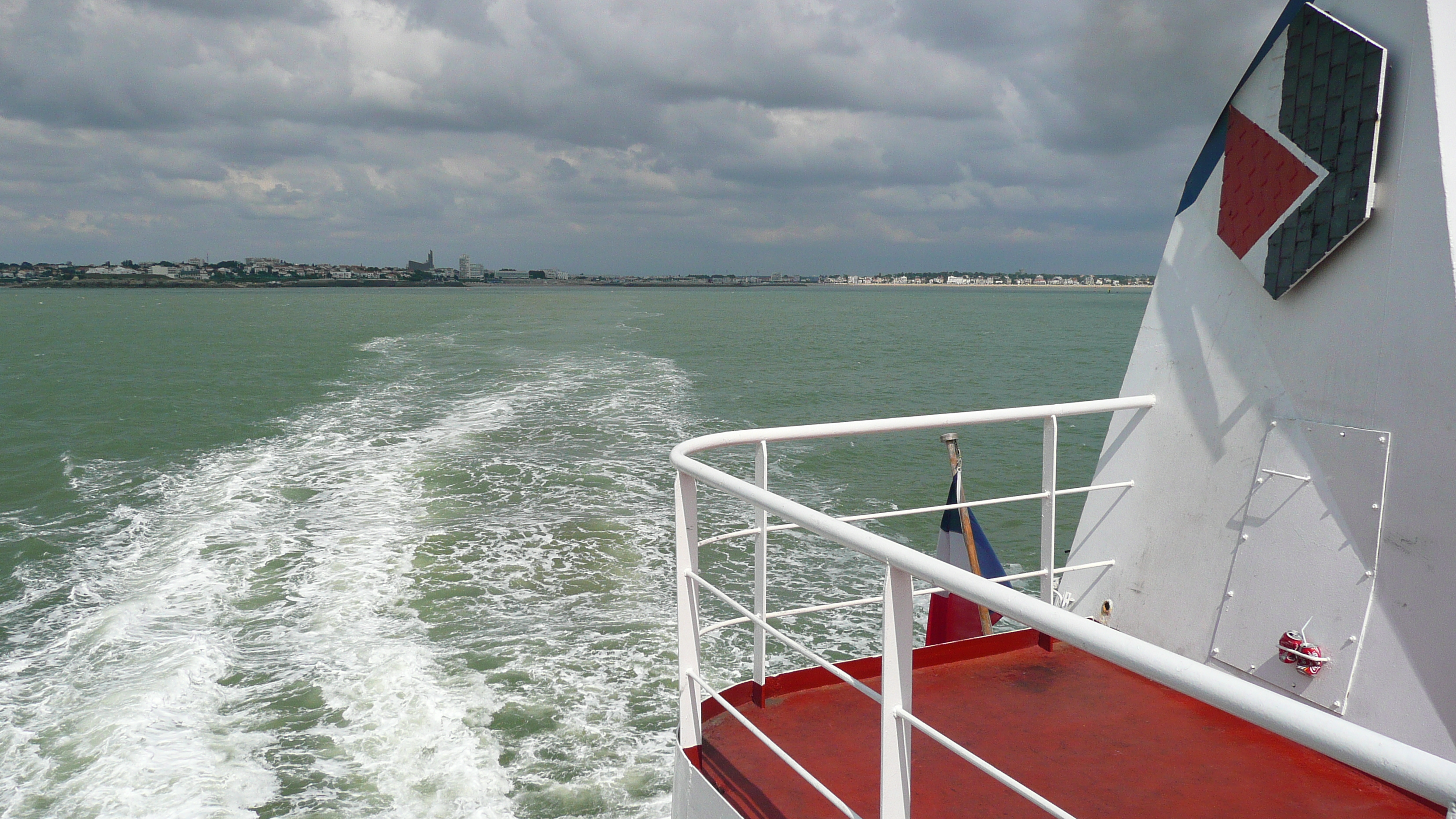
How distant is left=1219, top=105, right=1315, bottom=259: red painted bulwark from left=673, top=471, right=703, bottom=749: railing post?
2731mm

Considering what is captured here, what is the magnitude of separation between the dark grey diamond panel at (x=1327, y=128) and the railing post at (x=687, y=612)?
104 inches

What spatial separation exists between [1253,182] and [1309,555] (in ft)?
5.36

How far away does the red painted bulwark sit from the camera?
3.65m

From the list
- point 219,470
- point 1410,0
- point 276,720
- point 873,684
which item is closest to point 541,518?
point 276,720

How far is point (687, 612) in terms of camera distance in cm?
310

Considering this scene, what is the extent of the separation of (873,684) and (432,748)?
4.11 meters

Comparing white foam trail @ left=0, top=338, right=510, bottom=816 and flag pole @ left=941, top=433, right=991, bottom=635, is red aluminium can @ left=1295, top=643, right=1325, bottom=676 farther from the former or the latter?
white foam trail @ left=0, top=338, right=510, bottom=816

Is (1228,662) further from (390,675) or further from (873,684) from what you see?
(390,675)

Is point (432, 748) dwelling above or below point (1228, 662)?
below

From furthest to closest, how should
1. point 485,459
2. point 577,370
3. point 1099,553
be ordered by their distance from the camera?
point 577,370, point 485,459, point 1099,553

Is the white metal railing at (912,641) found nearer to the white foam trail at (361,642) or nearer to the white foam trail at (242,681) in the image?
the white foam trail at (361,642)

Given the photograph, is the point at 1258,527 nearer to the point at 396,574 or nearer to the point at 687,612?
the point at 687,612

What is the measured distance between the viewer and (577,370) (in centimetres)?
3086

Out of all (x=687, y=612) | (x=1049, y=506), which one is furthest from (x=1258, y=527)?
(x=687, y=612)
